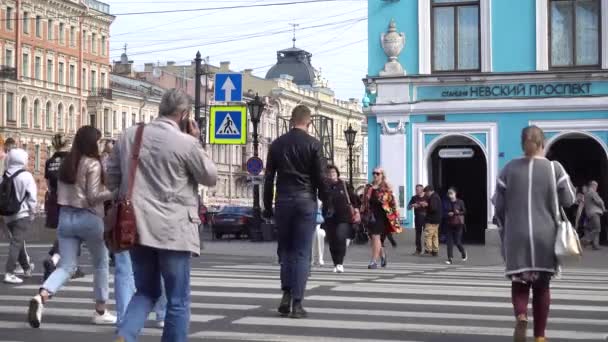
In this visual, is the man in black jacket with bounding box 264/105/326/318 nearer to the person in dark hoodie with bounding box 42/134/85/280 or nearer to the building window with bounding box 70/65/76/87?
the person in dark hoodie with bounding box 42/134/85/280

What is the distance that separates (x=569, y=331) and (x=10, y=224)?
7.69 m

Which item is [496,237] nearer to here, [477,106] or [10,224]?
[477,106]

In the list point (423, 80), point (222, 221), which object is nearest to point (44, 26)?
point (222, 221)

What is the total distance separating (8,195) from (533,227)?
773cm

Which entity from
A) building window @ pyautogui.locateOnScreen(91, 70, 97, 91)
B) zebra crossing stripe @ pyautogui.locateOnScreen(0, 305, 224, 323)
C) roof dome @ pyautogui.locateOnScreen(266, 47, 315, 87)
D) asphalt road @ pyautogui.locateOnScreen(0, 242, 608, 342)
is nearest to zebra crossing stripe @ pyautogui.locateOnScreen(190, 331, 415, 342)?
asphalt road @ pyautogui.locateOnScreen(0, 242, 608, 342)

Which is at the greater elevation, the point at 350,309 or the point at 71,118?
the point at 71,118

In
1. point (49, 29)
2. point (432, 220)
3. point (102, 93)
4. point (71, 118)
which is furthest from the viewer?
point (102, 93)

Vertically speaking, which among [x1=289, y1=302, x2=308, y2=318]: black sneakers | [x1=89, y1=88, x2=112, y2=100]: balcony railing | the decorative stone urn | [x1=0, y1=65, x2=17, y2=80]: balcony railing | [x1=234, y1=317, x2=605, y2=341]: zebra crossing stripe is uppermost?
[x1=0, y1=65, x2=17, y2=80]: balcony railing

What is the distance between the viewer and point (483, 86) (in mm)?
31891

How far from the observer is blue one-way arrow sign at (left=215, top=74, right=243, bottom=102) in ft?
94.5

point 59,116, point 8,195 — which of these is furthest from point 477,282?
point 59,116

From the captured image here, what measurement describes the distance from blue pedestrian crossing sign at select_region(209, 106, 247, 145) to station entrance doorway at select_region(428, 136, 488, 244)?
700 cm

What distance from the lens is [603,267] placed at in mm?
21734

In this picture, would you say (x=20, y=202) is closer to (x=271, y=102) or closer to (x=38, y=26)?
(x=38, y=26)
